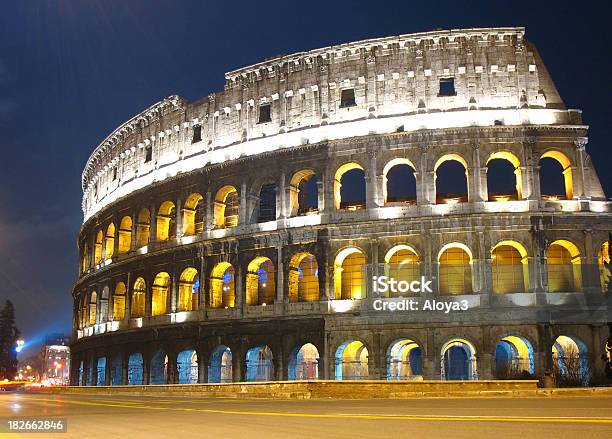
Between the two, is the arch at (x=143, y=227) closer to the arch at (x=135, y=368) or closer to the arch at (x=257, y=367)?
the arch at (x=135, y=368)

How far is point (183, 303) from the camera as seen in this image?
34.6m

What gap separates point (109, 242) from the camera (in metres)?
41.4

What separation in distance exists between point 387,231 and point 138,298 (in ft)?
53.8

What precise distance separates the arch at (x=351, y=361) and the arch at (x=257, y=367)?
337cm

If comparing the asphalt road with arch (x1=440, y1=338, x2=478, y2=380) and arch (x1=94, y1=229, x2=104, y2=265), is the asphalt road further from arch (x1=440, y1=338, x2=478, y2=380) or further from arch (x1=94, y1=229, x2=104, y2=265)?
arch (x1=94, y1=229, x2=104, y2=265)

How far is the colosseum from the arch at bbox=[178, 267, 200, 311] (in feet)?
0.32

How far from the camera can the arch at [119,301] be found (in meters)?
39.2

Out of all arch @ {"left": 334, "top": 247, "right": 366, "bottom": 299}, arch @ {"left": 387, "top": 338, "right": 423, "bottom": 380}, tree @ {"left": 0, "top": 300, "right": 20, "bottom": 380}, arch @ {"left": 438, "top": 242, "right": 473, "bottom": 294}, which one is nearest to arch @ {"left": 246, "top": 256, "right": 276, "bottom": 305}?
arch @ {"left": 334, "top": 247, "right": 366, "bottom": 299}

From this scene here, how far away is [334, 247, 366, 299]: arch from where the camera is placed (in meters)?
29.6

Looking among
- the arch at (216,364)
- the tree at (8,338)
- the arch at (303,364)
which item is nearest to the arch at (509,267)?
the arch at (303,364)

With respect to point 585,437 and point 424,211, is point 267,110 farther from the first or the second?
point 585,437

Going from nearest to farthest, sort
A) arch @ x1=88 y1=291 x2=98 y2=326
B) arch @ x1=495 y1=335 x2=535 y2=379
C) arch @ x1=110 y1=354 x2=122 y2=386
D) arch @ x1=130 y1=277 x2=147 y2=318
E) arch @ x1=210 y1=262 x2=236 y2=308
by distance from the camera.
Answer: arch @ x1=495 y1=335 x2=535 y2=379, arch @ x1=210 y1=262 x2=236 y2=308, arch @ x1=130 y1=277 x2=147 y2=318, arch @ x1=110 y1=354 x2=122 y2=386, arch @ x1=88 y1=291 x2=98 y2=326

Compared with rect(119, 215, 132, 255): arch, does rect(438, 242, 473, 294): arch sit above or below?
below

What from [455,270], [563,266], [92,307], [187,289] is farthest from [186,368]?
[563,266]
